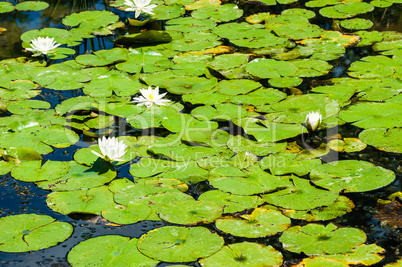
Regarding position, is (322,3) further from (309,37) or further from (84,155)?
(84,155)

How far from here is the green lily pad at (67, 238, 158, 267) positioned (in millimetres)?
2076

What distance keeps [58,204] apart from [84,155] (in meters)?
0.51

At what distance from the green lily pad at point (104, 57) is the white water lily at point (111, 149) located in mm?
1646

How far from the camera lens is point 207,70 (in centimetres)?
391

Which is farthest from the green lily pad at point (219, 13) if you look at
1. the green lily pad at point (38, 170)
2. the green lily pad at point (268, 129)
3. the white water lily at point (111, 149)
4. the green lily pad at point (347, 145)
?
the green lily pad at point (38, 170)

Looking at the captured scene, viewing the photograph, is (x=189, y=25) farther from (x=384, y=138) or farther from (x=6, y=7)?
(x=384, y=138)

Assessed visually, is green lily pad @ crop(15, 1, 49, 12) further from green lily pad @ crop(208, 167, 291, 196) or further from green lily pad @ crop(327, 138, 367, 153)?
green lily pad @ crop(327, 138, 367, 153)

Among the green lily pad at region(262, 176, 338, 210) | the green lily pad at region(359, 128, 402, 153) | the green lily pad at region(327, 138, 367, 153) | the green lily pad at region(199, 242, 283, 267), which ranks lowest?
the green lily pad at region(199, 242, 283, 267)

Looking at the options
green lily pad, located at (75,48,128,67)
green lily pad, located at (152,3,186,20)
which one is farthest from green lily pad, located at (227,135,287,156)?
green lily pad, located at (152,3,186,20)

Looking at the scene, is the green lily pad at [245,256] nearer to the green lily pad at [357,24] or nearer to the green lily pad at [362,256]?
the green lily pad at [362,256]

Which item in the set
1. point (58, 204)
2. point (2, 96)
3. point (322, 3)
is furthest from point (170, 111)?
point (322, 3)

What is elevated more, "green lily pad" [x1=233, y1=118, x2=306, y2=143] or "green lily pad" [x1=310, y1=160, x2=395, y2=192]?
"green lily pad" [x1=233, y1=118, x2=306, y2=143]

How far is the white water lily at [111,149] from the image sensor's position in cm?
270

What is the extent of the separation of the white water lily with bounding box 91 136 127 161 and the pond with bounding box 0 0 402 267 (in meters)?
0.01
